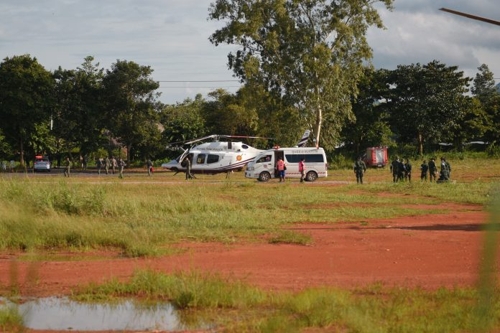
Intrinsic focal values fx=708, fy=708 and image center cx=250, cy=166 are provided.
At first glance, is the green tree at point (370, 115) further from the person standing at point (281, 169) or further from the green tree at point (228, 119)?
the person standing at point (281, 169)

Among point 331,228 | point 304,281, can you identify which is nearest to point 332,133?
point 331,228

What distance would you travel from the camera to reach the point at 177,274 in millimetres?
11070

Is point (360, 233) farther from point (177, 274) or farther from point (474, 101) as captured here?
point (474, 101)

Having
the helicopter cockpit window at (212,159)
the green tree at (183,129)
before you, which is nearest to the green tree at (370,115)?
the green tree at (183,129)

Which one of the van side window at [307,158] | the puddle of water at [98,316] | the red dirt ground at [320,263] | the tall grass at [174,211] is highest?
the van side window at [307,158]

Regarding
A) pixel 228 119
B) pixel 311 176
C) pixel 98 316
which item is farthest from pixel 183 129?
pixel 98 316

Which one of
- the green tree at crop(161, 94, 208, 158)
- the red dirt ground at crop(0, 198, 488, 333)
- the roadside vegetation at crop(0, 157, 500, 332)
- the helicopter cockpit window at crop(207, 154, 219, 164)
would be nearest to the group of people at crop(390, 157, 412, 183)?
the roadside vegetation at crop(0, 157, 500, 332)

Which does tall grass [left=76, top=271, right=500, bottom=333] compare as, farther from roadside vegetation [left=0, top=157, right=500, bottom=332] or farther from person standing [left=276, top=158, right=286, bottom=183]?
person standing [left=276, top=158, right=286, bottom=183]

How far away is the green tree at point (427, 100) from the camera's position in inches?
2376

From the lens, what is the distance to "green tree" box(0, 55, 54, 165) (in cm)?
6347

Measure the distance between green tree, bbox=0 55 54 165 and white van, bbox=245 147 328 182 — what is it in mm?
28923

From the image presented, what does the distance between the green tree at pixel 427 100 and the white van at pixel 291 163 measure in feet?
68.3

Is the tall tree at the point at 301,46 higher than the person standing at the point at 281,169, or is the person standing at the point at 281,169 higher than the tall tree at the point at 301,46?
the tall tree at the point at 301,46

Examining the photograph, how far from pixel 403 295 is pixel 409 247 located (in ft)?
18.8
